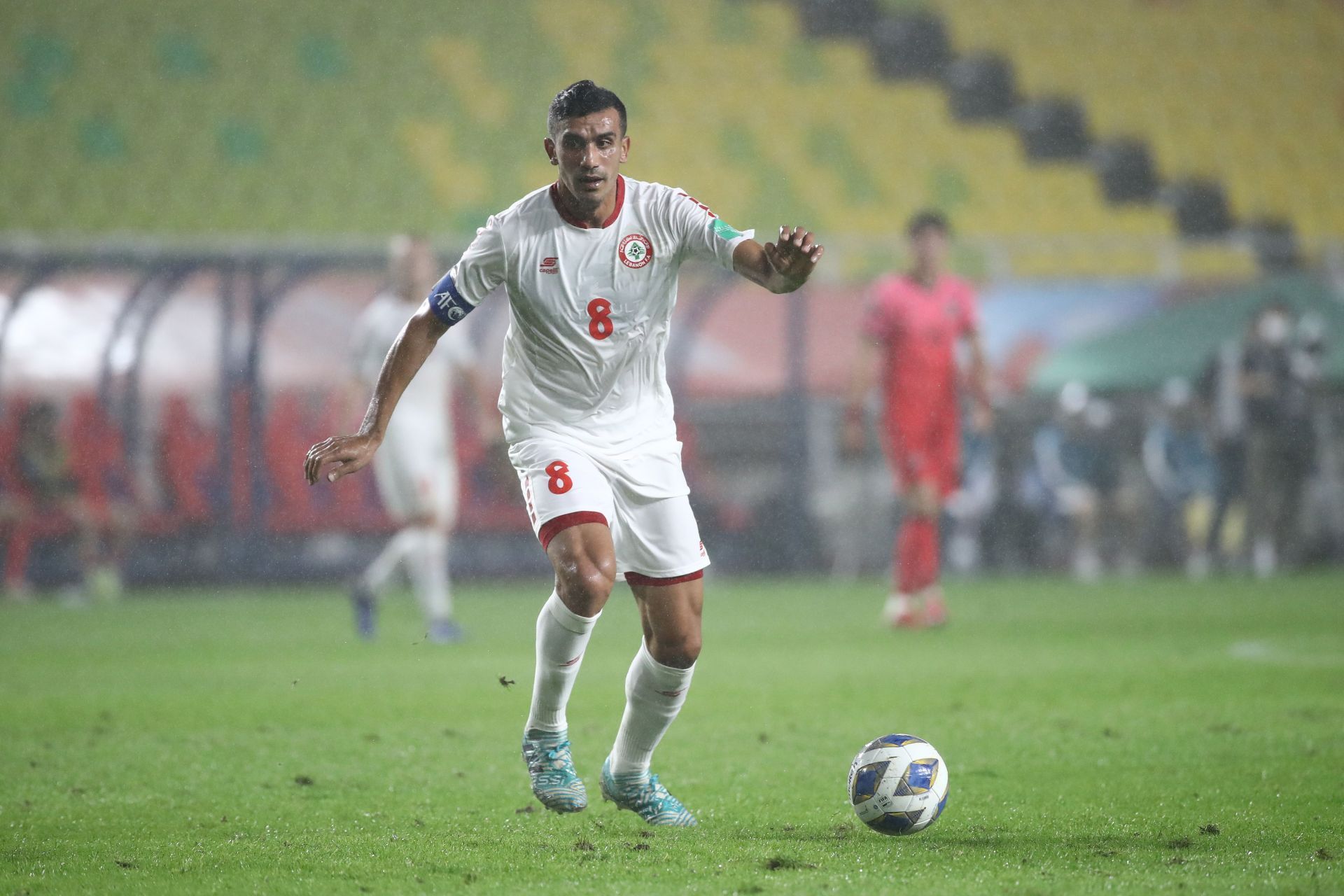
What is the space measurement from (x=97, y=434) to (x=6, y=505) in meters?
0.89

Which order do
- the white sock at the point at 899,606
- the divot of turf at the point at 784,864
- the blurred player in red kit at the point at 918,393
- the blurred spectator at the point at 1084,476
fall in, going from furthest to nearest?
the blurred spectator at the point at 1084,476, the white sock at the point at 899,606, the blurred player in red kit at the point at 918,393, the divot of turf at the point at 784,864

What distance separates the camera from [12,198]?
17.5 meters

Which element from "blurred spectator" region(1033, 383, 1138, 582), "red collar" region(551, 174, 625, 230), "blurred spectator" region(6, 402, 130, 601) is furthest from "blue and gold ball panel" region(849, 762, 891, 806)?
"blurred spectator" region(1033, 383, 1138, 582)

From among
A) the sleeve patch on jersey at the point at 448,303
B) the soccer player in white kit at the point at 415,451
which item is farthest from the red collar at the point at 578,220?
the soccer player in white kit at the point at 415,451

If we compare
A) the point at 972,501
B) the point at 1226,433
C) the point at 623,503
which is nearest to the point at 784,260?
the point at 623,503

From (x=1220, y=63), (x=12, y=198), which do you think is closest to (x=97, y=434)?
(x=12, y=198)

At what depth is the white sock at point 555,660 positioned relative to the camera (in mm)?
4672

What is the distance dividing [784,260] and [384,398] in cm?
117

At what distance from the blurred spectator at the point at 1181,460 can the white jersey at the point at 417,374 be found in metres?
7.54

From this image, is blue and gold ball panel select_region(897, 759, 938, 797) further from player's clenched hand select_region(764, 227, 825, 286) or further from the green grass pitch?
player's clenched hand select_region(764, 227, 825, 286)

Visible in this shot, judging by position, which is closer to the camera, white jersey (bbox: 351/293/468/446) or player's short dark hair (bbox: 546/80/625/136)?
player's short dark hair (bbox: 546/80/625/136)

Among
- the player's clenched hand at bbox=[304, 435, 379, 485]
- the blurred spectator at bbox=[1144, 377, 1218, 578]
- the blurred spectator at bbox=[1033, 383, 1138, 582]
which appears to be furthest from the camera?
the blurred spectator at bbox=[1144, 377, 1218, 578]

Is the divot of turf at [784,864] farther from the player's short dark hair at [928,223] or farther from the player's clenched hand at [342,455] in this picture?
the player's short dark hair at [928,223]

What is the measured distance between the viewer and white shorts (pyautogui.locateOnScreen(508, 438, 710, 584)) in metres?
4.60
